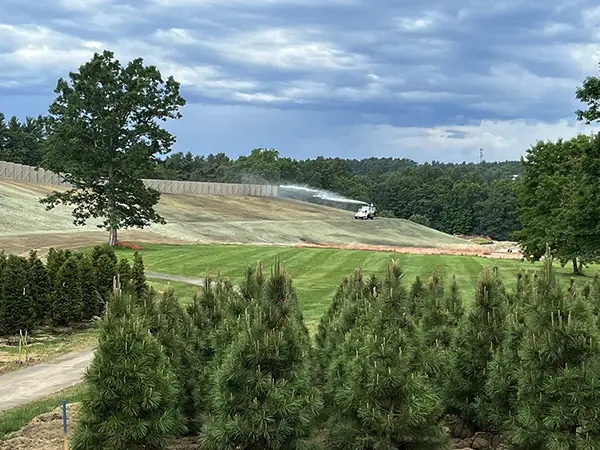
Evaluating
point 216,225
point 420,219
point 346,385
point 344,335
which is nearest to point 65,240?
point 216,225

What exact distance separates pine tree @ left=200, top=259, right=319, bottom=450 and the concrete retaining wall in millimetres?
57190

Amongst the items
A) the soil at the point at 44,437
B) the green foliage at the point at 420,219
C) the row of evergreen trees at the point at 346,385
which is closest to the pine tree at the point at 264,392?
the row of evergreen trees at the point at 346,385

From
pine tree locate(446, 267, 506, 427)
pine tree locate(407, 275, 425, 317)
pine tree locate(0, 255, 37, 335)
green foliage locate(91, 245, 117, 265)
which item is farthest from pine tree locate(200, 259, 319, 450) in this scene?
green foliage locate(91, 245, 117, 265)

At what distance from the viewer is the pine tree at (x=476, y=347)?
10031 mm

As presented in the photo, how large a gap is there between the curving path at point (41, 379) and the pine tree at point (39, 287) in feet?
12.0

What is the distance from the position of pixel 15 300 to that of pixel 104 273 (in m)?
4.24

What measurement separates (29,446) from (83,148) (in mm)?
40796

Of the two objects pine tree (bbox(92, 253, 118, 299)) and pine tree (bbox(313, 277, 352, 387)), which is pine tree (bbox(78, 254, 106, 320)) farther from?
pine tree (bbox(313, 277, 352, 387))

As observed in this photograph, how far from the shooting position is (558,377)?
784 cm

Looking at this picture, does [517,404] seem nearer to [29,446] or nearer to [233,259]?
[29,446]

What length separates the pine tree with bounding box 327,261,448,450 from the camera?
314 inches

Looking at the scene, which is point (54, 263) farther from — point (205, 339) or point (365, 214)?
point (365, 214)

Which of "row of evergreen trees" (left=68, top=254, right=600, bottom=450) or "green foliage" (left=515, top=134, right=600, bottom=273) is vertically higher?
"green foliage" (left=515, top=134, right=600, bottom=273)

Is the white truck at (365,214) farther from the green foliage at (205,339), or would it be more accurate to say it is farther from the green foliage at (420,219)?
the green foliage at (205,339)
